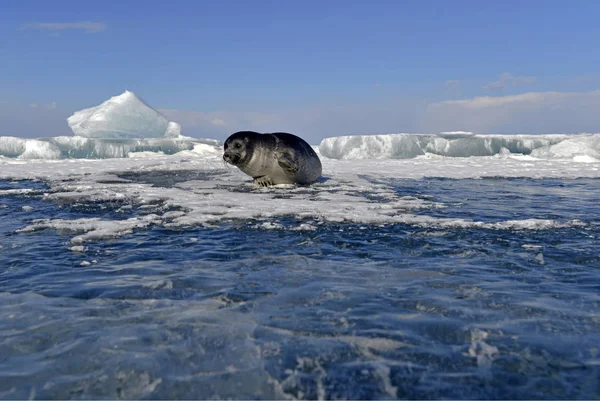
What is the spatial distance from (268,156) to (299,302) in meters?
5.86

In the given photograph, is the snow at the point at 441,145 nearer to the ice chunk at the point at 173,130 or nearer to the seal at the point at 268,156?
the ice chunk at the point at 173,130

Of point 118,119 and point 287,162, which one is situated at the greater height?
point 118,119

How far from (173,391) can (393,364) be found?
2.76ft

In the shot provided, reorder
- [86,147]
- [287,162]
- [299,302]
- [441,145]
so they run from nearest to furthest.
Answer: [299,302] → [287,162] → [441,145] → [86,147]

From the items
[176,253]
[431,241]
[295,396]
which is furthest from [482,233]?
[295,396]

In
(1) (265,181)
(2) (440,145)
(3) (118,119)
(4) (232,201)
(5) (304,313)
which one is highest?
(3) (118,119)

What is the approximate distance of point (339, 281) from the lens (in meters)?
3.30

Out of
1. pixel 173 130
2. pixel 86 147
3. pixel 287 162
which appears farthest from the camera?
pixel 173 130

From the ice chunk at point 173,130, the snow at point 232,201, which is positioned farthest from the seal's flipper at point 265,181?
the ice chunk at point 173,130

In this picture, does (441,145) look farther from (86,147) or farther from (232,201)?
(232,201)

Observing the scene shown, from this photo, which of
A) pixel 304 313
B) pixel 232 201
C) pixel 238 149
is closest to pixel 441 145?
pixel 238 149

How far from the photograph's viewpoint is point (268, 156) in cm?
862

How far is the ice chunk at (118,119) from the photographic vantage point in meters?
27.4

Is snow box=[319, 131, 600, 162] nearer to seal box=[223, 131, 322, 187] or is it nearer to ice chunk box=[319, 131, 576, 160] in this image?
ice chunk box=[319, 131, 576, 160]
